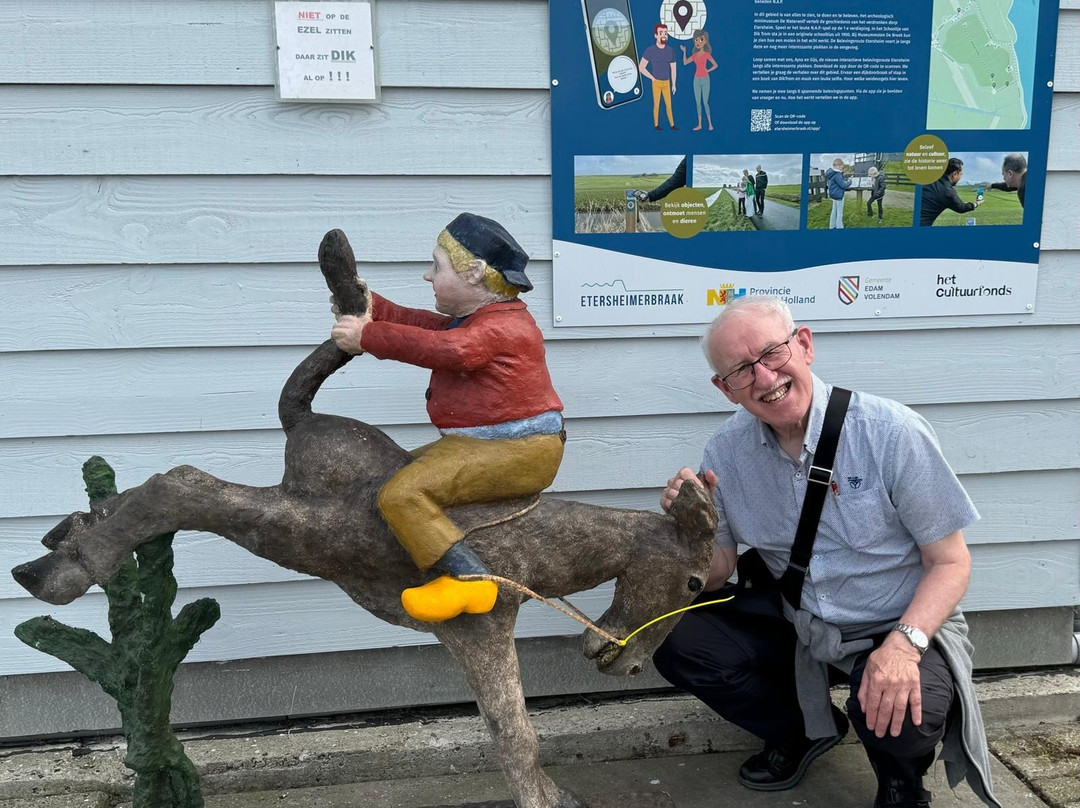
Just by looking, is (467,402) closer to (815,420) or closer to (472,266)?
(472,266)

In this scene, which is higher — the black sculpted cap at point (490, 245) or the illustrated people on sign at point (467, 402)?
the black sculpted cap at point (490, 245)

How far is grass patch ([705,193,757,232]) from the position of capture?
2.66 metres

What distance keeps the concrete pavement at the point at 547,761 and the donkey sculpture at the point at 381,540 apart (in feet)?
2.49

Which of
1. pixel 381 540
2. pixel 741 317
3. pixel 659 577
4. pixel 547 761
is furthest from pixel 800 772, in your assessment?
pixel 381 540

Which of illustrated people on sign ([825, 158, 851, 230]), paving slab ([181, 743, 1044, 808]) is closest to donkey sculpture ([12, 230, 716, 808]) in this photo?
paving slab ([181, 743, 1044, 808])

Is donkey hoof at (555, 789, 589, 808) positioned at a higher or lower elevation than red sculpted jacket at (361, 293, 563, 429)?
lower

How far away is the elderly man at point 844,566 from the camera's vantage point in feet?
7.02

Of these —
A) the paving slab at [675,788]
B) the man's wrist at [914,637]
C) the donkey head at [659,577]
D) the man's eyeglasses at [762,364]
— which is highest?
the man's eyeglasses at [762,364]

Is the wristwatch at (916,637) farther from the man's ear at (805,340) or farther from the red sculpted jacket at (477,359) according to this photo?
the red sculpted jacket at (477,359)

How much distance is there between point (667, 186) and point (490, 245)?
1020 mm

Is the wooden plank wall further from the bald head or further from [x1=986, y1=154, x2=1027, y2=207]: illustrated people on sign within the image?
the bald head

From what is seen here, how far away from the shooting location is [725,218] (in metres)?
2.68

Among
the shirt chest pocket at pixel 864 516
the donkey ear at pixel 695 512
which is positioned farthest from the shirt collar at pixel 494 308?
the shirt chest pocket at pixel 864 516

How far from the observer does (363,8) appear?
7.93 feet
